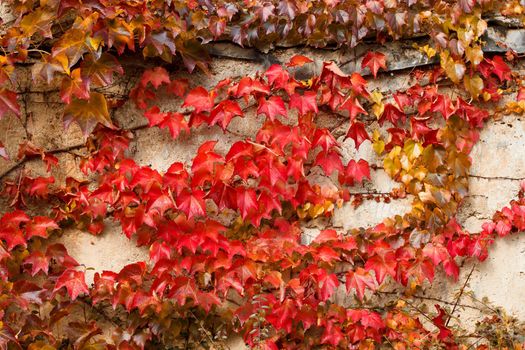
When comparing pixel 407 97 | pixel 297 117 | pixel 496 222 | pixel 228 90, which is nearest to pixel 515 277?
pixel 496 222

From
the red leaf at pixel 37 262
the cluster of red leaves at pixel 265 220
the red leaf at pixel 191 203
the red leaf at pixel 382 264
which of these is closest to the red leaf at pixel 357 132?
the cluster of red leaves at pixel 265 220

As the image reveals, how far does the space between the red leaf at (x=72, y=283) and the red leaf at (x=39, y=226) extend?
232mm

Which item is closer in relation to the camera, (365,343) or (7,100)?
(7,100)

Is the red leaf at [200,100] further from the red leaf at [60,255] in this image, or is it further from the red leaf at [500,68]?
the red leaf at [500,68]

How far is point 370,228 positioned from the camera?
3256 mm

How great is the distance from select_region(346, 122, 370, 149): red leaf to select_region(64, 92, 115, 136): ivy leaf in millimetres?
1242

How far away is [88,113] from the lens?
9.55 ft

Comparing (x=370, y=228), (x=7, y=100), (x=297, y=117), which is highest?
(x=7, y=100)

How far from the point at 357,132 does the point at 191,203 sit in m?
0.97

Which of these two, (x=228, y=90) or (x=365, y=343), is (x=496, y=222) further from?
(x=228, y=90)

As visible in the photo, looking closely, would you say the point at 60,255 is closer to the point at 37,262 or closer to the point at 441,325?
the point at 37,262

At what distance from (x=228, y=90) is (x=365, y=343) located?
1.57 metres

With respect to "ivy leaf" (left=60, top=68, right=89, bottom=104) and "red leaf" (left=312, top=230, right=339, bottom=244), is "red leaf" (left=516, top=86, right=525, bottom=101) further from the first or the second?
"ivy leaf" (left=60, top=68, right=89, bottom=104)

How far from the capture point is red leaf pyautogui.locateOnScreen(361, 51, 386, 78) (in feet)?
10.3
